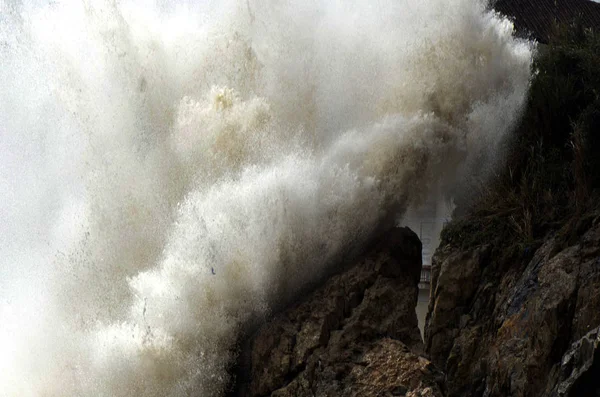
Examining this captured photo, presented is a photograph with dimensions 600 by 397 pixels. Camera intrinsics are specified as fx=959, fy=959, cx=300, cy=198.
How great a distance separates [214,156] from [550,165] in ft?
11.4

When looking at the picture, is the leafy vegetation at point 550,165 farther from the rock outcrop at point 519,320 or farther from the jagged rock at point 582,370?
the jagged rock at point 582,370

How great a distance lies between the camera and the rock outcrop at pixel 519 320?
6.72 metres

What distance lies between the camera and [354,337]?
8.85m

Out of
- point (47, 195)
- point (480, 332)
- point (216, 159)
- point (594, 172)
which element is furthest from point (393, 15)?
point (47, 195)

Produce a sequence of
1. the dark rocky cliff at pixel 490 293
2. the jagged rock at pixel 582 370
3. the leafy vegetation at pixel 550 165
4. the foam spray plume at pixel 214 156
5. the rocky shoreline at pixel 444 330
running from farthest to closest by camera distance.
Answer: the foam spray plume at pixel 214 156, the leafy vegetation at pixel 550 165, the dark rocky cliff at pixel 490 293, the rocky shoreline at pixel 444 330, the jagged rock at pixel 582 370

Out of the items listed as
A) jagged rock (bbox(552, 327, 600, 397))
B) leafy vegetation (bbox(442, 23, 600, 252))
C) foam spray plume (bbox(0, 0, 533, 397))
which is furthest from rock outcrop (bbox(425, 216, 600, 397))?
foam spray plume (bbox(0, 0, 533, 397))

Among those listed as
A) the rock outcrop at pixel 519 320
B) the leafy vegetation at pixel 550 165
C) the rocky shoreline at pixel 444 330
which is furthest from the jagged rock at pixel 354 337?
the leafy vegetation at pixel 550 165

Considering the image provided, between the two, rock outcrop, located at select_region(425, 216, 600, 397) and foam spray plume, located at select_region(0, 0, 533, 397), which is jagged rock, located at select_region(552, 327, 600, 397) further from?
foam spray plume, located at select_region(0, 0, 533, 397)

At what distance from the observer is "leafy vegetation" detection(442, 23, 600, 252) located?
8266 millimetres

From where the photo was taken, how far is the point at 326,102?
34.2 feet

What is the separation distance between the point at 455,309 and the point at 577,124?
6.50 ft

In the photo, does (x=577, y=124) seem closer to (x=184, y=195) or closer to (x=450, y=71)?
(x=450, y=71)

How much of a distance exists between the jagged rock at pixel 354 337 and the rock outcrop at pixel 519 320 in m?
0.33

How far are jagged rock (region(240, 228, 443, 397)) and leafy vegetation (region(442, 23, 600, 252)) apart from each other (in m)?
0.67
